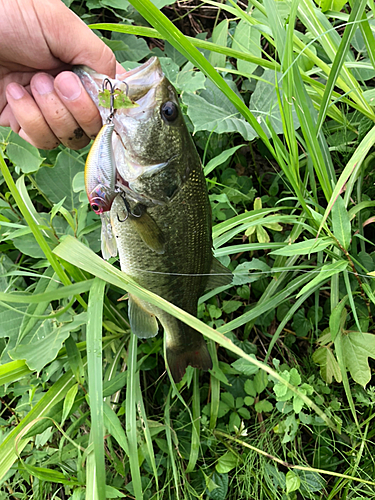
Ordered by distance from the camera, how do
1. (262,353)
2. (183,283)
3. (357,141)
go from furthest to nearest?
1. (262,353)
2. (357,141)
3. (183,283)

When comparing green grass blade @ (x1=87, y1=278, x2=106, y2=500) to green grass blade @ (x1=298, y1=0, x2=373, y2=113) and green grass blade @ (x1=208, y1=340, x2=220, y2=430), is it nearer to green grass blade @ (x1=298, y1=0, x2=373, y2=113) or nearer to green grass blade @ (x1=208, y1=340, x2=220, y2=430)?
green grass blade @ (x1=208, y1=340, x2=220, y2=430)

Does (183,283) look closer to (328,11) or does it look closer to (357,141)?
(357,141)

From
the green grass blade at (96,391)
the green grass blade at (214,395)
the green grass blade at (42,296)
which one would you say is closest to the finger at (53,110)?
the green grass blade at (42,296)

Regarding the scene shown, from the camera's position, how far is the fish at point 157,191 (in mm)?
1072

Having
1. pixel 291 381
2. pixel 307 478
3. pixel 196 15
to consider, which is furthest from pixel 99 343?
pixel 196 15

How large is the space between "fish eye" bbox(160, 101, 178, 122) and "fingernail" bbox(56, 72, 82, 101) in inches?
12.3

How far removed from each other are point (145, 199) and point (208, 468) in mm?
1638

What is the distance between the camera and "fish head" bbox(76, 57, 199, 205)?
1060 millimetres

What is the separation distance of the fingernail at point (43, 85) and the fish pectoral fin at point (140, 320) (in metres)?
0.80

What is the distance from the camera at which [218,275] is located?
4.43 ft

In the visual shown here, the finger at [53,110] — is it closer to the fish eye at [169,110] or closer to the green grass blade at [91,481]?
the fish eye at [169,110]

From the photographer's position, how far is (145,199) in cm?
114

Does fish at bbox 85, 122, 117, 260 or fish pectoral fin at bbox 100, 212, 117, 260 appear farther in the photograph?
fish pectoral fin at bbox 100, 212, 117, 260

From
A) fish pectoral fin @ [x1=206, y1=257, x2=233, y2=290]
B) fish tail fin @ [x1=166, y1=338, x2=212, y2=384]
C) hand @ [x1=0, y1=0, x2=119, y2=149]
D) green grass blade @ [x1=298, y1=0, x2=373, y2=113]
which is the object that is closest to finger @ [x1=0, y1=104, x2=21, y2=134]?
hand @ [x1=0, y1=0, x2=119, y2=149]
